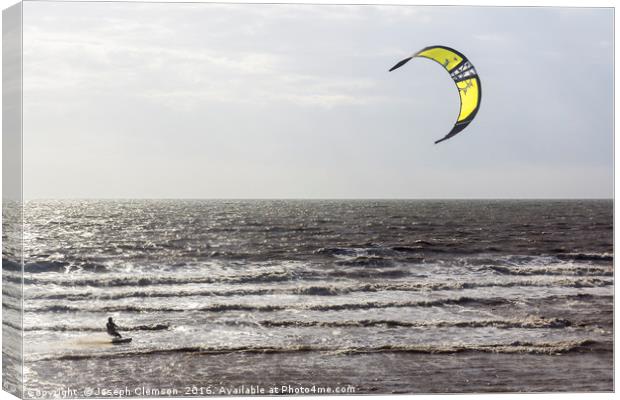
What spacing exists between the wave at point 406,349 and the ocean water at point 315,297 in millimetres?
14

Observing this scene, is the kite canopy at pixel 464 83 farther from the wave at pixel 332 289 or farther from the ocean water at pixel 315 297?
the wave at pixel 332 289

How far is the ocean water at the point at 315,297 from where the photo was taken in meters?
9.41

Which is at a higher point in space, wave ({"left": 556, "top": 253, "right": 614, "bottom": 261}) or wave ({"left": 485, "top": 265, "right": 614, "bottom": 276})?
wave ({"left": 556, "top": 253, "right": 614, "bottom": 261})

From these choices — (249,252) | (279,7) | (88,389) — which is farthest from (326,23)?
(88,389)

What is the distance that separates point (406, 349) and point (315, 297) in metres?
1.08

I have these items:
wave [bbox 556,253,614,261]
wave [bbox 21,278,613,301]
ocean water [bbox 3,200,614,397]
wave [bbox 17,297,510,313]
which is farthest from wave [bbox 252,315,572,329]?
wave [bbox 556,253,614,261]

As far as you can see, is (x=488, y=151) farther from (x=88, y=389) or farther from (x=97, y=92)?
(x=88, y=389)

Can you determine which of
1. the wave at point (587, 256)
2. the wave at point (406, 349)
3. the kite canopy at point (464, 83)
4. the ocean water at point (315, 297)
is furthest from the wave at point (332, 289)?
the kite canopy at point (464, 83)

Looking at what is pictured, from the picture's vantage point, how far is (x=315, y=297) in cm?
973

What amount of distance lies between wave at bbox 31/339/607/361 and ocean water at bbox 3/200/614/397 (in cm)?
1

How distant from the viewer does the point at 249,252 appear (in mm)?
10031

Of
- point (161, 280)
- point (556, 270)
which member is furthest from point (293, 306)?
point (556, 270)

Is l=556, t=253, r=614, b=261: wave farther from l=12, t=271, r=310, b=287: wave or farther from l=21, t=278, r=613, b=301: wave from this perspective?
l=12, t=271, r=310, b=287: wave

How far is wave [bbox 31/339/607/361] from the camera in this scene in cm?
949
